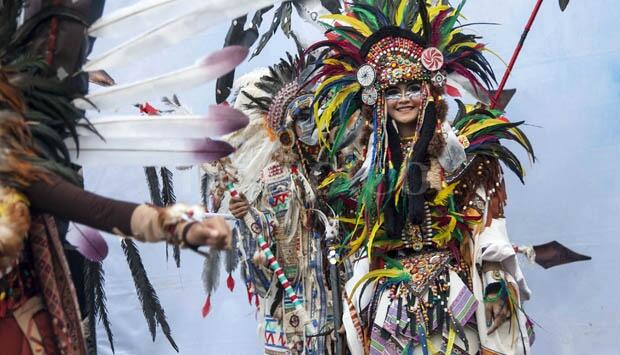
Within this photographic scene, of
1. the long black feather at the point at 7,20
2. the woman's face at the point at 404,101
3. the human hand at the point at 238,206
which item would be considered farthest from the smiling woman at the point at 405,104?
the long black feather at the point at 7,20

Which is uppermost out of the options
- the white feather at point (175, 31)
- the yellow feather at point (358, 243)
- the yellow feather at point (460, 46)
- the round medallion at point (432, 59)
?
the white feather at point (175, 31)

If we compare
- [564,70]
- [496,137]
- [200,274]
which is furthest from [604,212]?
[200,274]

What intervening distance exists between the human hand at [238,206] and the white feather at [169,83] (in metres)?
3.65

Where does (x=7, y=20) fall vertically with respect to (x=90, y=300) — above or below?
above

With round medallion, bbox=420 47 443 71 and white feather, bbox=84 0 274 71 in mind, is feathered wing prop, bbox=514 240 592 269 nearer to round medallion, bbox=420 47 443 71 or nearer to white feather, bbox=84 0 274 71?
round medallion, bbox=420 47 443 71

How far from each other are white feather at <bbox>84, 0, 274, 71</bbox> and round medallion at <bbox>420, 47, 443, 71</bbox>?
7.89 feet

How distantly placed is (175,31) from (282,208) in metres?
4.00

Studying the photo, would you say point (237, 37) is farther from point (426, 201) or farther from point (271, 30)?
point (426, 201)

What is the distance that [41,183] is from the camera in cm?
319

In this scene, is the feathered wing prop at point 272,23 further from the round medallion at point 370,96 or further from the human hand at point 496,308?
the human hand at point 496,308

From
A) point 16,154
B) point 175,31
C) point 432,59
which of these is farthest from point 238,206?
point 16,154

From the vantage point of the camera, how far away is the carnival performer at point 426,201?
5.41m

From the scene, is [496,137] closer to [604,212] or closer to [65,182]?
[604,212]

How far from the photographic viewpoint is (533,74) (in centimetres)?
746
